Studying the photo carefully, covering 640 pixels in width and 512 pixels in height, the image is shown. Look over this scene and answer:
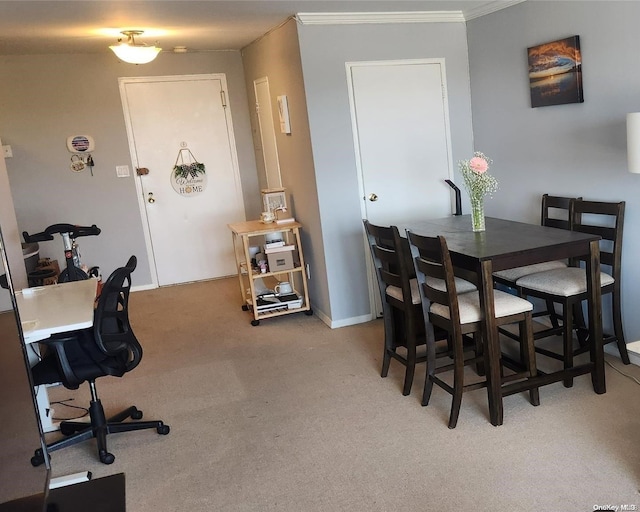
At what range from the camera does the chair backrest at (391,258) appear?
10.2ft

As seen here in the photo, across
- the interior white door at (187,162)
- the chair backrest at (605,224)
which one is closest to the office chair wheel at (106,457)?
the chair backrest at (605,224)

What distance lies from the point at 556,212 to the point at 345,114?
1.57 meters

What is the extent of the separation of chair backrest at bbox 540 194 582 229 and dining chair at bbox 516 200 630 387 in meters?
0.10

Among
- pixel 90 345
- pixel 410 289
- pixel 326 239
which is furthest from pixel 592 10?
pixel 90 345

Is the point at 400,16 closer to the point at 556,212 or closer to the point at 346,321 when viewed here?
the point at 556,212

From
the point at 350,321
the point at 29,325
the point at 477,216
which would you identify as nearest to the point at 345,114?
the point at 477,216

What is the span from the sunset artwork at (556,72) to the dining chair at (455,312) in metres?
1.44

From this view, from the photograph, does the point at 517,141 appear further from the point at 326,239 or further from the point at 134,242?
the point at 134,242

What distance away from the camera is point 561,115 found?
3.68 m

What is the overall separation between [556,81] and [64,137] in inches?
169

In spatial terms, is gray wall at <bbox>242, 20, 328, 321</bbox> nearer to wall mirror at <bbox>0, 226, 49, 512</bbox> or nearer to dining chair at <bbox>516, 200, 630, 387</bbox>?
dining chair at <bbox>516, 200, 630, 387</bbox>

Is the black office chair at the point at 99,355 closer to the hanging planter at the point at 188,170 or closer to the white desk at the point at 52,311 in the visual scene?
the white desk at the point at 52,311

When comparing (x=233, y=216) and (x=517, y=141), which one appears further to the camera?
(x=233, y=216)

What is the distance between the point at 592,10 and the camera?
10.9 feet
